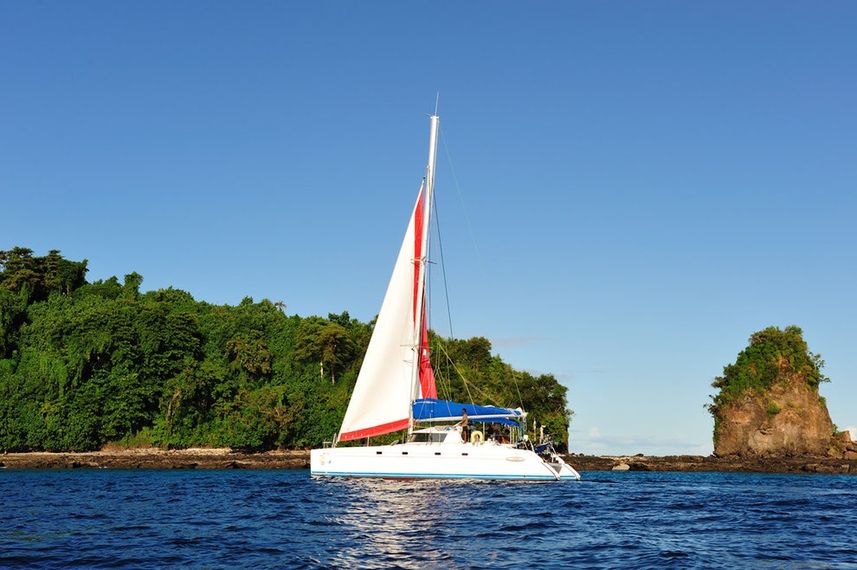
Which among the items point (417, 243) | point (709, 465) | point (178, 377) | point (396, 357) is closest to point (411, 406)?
point (396, 357)

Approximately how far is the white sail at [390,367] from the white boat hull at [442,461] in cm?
266

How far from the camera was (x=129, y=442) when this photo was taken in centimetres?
7906

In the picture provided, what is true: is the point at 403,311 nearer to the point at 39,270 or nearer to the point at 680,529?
the point at 680,529

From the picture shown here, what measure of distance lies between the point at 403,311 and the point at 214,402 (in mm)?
48583

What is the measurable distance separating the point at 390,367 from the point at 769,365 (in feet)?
241

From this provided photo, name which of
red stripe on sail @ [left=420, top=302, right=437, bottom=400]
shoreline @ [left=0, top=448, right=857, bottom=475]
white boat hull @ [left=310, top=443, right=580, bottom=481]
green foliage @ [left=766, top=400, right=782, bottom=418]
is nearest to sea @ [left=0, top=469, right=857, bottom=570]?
white boat hull @ [left=310, top=443, right=580, bottom=481]

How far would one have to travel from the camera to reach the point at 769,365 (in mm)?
99750

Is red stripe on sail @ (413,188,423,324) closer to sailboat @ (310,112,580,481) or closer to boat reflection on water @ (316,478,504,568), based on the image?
sailboat @ (310,112,580,481)

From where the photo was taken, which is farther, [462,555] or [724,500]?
[724,500]

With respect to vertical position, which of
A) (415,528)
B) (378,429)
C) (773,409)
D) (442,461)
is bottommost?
(415,528)

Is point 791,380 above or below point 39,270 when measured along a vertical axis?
below

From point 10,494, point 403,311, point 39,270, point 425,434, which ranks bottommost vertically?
point 10,494

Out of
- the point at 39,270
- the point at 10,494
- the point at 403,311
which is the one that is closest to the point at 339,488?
the point at 403,311

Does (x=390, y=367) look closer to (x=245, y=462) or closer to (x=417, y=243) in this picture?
(x=417, y=243)
